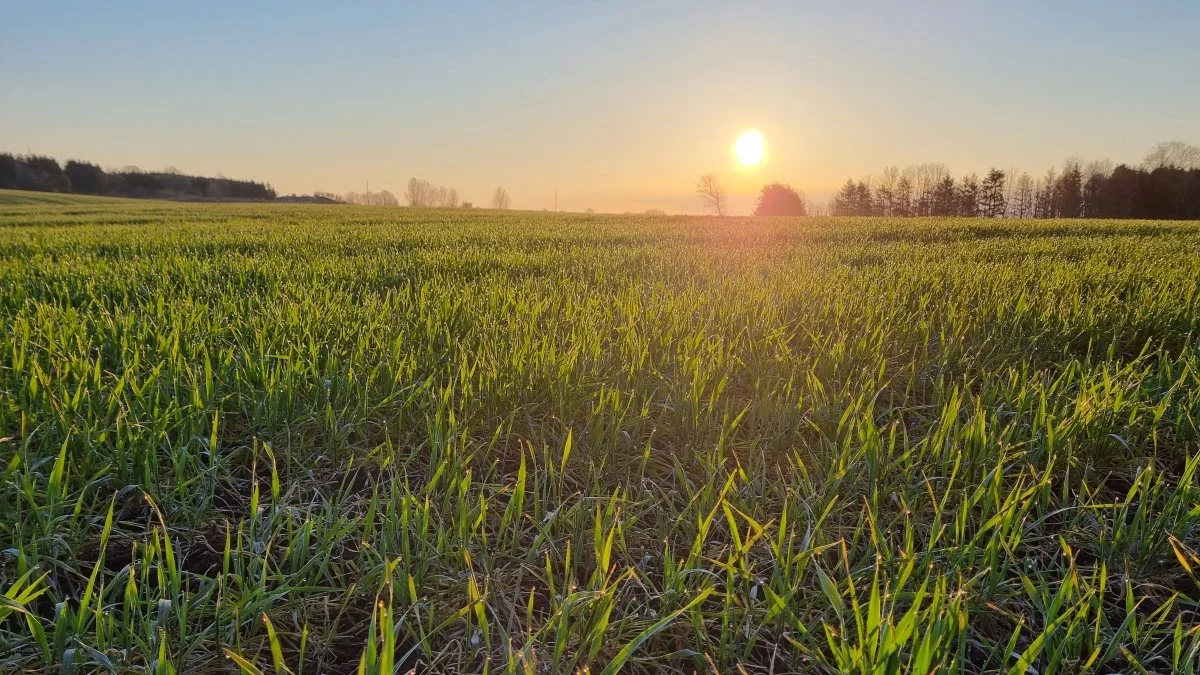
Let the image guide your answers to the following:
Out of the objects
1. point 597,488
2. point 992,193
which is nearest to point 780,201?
point 992,193

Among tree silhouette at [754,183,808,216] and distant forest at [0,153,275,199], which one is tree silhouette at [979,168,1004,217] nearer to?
tree silhouette at [754,183,808,216]

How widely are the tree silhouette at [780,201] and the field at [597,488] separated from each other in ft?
216

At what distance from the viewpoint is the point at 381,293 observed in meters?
3.96

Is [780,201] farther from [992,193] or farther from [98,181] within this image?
[98,181]

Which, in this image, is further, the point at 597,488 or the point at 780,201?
the point at 780,201

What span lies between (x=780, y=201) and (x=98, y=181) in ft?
256

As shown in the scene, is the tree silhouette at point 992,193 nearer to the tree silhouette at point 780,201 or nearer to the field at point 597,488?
the tree silhouette at point 780,201

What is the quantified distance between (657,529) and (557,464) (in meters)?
0.42

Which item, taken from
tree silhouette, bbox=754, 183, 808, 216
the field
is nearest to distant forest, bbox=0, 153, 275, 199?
tree silhouette, bbox=754, 183, 808, 216

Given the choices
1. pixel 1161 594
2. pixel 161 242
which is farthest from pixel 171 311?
pixel 161 242

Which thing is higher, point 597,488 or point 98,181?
point 98,181

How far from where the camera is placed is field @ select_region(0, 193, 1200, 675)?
1.08 metres

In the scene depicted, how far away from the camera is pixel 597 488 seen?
1.49 m

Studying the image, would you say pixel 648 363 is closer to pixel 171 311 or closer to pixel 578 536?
pixel 578 536
